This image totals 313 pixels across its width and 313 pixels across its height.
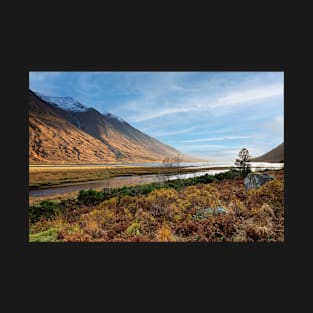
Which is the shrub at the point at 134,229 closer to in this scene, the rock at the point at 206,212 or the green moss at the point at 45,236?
the rock at the point at 206,212

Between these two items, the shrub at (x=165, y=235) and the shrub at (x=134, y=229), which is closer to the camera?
the shrub at (x=165, y=235)

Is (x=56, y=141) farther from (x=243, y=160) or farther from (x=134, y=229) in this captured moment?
(x=243, y=160)

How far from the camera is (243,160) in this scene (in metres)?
4.64

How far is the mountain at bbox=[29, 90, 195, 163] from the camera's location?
14.8ft

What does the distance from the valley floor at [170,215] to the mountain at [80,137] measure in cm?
86

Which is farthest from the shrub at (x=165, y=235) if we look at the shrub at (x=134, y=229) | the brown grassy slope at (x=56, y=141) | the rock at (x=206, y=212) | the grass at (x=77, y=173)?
the brown grassy slope at (x=56, y=141)

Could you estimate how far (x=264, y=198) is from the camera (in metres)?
4.49

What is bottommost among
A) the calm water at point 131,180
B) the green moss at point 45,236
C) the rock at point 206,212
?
the green moss at point 45,236

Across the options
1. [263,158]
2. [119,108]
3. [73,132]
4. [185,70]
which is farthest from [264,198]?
[73,132]

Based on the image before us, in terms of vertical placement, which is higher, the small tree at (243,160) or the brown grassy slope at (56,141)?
the brown grassy slope at (56,141)

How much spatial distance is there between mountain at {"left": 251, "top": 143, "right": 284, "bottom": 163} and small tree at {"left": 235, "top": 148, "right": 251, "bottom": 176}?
0.13m

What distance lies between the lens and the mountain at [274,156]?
4426 mm

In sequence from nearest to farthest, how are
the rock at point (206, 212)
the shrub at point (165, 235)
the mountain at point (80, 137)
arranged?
the shrub at point (165, 235), the rock at point (206, 212), the mountain at point (80, 137)

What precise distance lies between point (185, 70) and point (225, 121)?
4.70 feet
